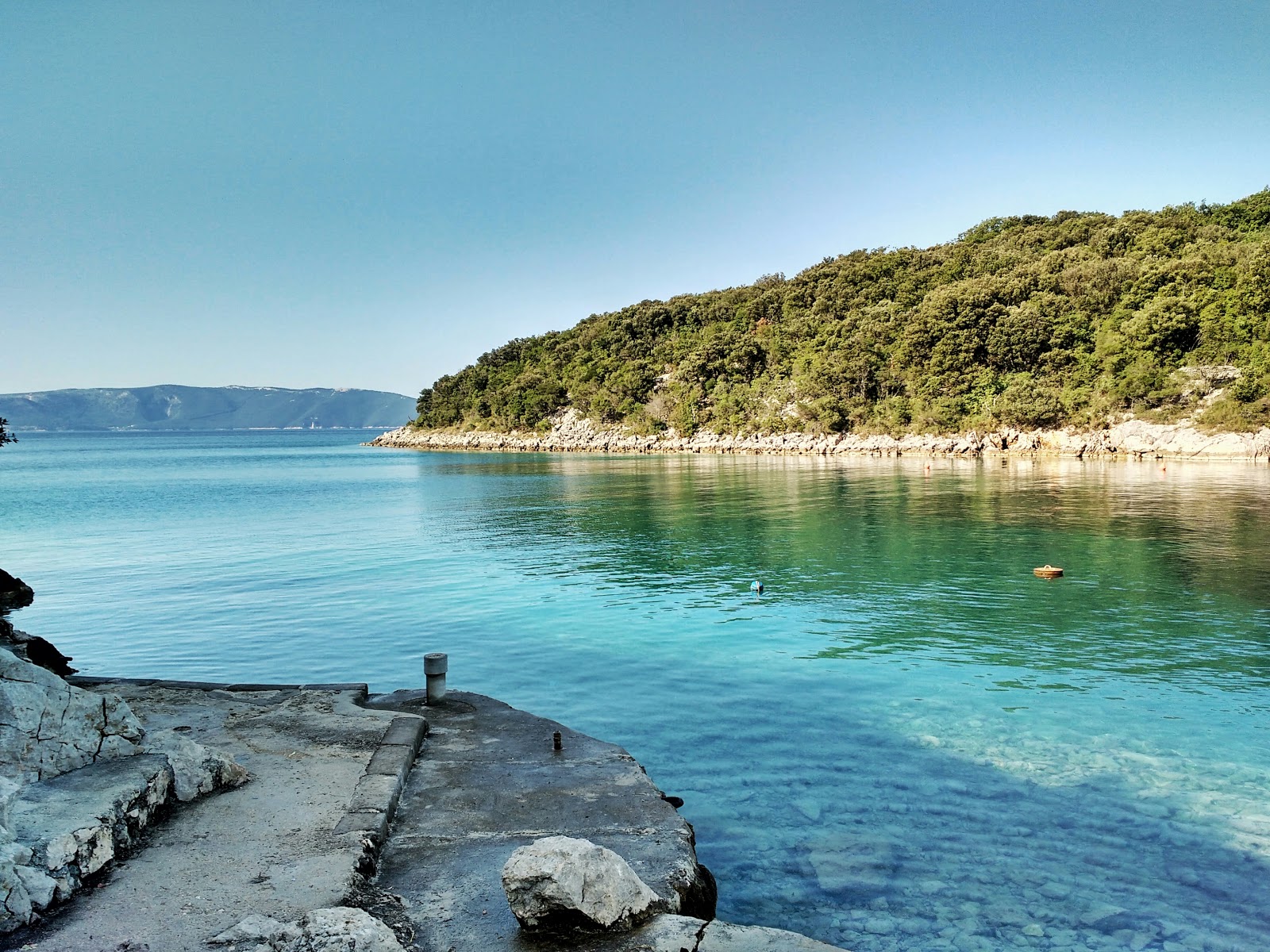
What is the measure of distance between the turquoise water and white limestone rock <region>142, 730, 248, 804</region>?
4653mm

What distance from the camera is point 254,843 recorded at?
20.1 feet

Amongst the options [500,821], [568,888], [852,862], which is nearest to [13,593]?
[500,821]

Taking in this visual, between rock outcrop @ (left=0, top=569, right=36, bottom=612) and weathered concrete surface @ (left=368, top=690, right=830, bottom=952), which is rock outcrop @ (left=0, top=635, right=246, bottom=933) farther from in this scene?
rock outcrop @ (left=0, top=569, right=36, bottom=612)

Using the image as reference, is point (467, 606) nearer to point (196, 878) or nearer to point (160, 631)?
point (160, 631)

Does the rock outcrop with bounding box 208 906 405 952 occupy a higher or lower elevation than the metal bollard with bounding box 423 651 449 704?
higher

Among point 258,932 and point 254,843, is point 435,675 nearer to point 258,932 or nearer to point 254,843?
point 254,843

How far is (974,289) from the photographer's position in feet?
273

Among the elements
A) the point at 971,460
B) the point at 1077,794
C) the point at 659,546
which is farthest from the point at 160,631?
the point at 971,460

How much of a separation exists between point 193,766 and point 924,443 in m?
82.2

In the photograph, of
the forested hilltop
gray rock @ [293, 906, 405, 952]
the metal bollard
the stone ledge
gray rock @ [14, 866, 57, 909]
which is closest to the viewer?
gray rock @ [293, 906, 405, 952]

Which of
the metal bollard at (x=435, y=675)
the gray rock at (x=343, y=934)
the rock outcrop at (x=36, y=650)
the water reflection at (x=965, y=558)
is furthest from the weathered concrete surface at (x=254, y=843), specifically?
the water reflection at (x=965, y=558)

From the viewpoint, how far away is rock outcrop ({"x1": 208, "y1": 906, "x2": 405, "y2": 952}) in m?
4.44

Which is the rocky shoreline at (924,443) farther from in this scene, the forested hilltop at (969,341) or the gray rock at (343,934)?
the gray rock at (343,934)

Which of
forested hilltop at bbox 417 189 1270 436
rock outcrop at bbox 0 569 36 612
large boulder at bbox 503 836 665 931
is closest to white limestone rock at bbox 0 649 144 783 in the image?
large boulder at bbox 503 836 665 931
